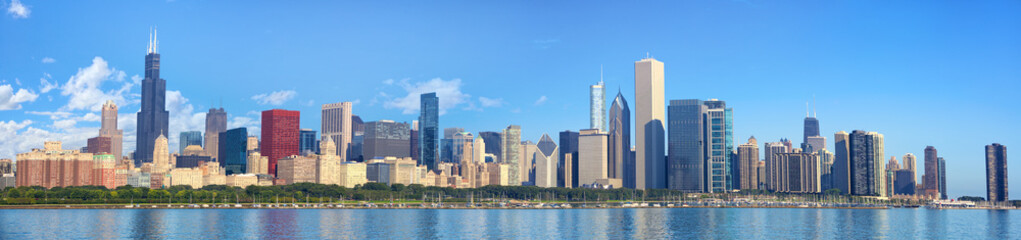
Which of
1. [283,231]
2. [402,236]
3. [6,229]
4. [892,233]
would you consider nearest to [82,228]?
[6,229]

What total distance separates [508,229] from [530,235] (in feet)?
47.1

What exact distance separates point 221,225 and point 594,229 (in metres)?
→ 56.9

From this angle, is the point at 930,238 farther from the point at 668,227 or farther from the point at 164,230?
the point at 164,230

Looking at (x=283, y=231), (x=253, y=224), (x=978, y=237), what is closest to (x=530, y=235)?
(x=283, y=231)

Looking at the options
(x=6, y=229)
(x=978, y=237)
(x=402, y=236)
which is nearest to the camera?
(x=402, y=236)

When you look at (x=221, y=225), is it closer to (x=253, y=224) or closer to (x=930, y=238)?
(x=253, y=224)

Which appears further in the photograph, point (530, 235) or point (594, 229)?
point (594, 229)

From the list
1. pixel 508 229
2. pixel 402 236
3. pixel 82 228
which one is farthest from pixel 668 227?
pixel 82 228

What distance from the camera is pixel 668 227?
15900cm

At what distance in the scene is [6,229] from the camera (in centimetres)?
13488

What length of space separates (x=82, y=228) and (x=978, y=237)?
130758 mm

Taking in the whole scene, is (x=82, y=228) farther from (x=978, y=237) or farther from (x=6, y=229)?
(x=978, y=237)

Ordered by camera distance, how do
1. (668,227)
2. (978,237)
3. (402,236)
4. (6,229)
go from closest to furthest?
(402,236), (6,229), (978,237), (668,227)

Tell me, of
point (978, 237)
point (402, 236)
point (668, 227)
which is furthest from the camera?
point (668, 227)
